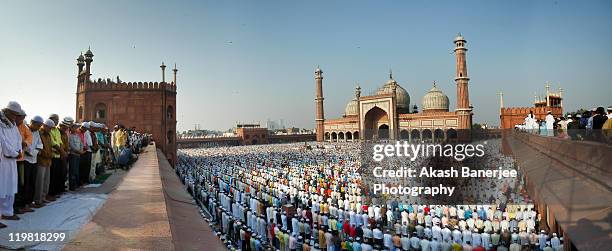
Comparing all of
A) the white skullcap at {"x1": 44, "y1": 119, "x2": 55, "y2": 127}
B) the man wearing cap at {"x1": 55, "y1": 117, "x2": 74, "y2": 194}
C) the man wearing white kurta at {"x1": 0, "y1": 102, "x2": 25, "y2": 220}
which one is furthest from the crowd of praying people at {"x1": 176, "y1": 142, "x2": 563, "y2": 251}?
the man wearing white kurta at {"x1": 0, "y1": 102, "x2": 25, "y2": 220}

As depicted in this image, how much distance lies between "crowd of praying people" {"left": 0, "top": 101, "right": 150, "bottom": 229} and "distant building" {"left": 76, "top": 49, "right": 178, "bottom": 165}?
18.4 metres

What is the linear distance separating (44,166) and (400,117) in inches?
1319

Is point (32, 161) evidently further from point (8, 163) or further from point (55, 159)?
point (55, 159)

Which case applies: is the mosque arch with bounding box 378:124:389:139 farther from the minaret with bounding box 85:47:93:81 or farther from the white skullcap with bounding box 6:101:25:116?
the white skullcap with bounding box 6:101:25:116

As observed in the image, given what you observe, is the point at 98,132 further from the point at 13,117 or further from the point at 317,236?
the point at 317,236

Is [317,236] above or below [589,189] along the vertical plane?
below

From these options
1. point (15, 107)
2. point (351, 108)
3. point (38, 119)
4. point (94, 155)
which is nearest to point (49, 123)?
point (38, 119)

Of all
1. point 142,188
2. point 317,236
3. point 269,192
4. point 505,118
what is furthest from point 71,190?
point 505,118

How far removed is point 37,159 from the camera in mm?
3145

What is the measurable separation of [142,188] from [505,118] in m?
28.4

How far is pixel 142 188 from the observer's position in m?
3.46

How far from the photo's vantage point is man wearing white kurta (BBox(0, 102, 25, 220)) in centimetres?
245

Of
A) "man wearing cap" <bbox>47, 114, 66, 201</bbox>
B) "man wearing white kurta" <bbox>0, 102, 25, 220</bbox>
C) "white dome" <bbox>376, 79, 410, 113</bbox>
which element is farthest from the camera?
"white dome" <bbox>376, 79, 410, 113</bbox>

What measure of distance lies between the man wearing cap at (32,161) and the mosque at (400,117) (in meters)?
25.4
